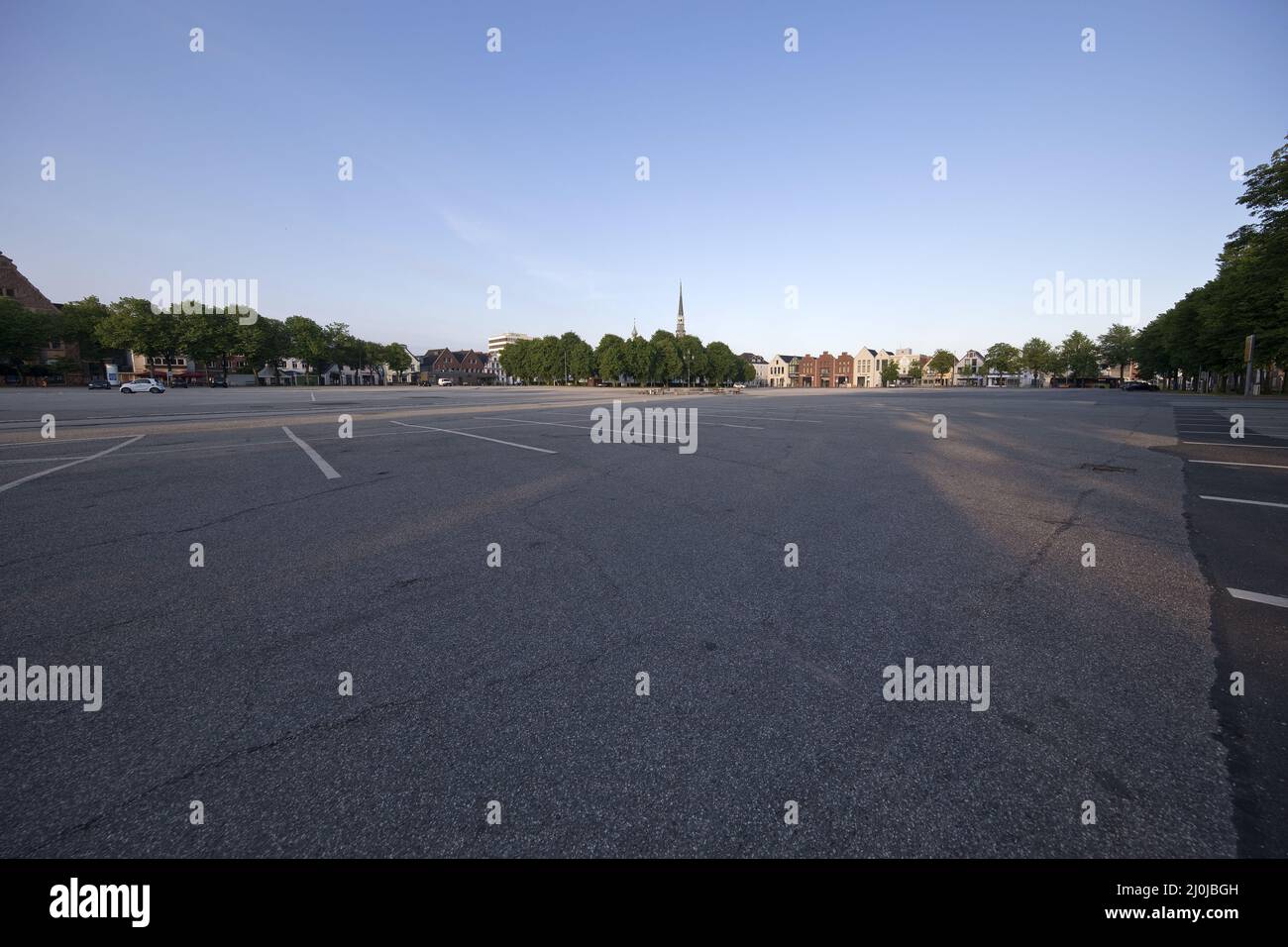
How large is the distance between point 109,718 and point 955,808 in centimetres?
404

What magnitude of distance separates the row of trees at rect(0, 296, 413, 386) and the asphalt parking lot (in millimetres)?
92228

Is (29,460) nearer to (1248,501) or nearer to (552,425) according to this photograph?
(552,425)

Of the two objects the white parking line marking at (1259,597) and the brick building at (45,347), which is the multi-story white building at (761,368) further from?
the white parking line marking at (1259,597)

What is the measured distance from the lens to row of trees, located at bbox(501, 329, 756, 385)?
108312 millimetres

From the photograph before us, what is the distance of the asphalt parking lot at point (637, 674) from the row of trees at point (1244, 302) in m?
33.5

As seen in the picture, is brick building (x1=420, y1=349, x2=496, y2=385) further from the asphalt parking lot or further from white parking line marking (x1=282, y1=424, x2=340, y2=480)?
the asphalt parking lot

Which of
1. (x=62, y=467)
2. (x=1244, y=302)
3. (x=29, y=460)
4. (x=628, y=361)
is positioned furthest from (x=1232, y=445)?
(x=628, y=361)

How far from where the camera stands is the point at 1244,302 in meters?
36.4

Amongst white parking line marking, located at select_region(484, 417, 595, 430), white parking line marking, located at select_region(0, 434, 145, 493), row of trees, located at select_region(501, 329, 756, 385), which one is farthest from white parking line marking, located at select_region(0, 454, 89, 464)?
row of trees, located at select_region(501, 329, 756, 385)

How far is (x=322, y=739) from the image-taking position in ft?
8.15

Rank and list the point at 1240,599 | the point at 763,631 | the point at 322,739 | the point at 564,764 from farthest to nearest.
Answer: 1. the point at 1240,599
2. the point at 763,631
3. the point at 322,739
4. the point at 564,764

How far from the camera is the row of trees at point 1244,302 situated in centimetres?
2678
